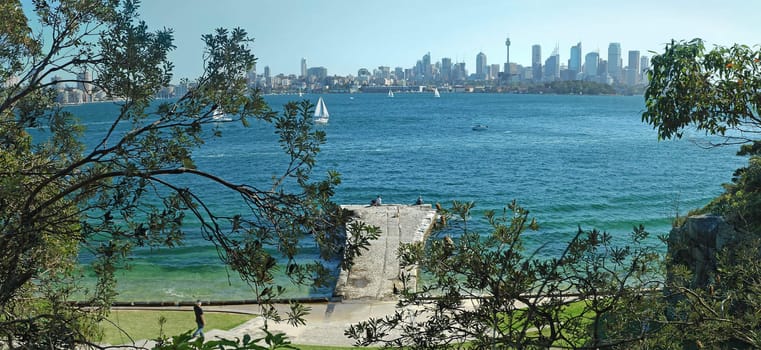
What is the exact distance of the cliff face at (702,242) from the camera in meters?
14.0

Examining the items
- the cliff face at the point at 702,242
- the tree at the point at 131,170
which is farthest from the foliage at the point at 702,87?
the cliff face at the point at 702,242

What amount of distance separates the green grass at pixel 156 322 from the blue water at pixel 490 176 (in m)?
2.81

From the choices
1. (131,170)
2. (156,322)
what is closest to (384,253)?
(156,322)

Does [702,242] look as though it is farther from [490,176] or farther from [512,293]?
[490,176]

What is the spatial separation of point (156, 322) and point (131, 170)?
15.5 m

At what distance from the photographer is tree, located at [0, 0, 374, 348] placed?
551 cm

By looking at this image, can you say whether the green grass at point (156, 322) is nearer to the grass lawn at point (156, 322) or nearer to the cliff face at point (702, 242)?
the grass lawn at point (156, 322)

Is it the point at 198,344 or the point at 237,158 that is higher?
the point at 198,344

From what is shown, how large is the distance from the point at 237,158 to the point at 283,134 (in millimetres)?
55797

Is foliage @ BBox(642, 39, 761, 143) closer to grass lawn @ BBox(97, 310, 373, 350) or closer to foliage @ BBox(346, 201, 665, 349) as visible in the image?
foliage @ BBox(346, 201, 665, 349)

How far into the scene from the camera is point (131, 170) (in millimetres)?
5082

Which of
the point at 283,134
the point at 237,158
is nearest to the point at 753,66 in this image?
the point at 283,134

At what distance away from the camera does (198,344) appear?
12.4 ft

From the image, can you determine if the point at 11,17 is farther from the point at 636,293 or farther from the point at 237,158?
the point at 237,158
